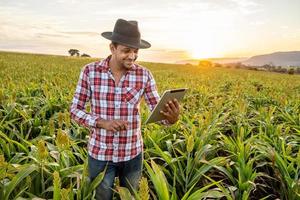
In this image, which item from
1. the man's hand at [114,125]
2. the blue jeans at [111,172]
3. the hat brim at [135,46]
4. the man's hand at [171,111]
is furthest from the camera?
the blue jeans at [111,172]

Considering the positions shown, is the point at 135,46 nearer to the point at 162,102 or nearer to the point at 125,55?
the point at 125,55

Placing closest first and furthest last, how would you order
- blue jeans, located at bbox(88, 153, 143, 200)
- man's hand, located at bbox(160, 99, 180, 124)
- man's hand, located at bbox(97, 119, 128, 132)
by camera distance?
man's hand, located at bbox(97, 119, 128, 132), man's hand, located at bbox(160, 99, 180, 124), blue jeans, located at bbox(88, 153, 143, 200)

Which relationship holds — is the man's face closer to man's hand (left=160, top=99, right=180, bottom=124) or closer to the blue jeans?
man's hand (left=160, top=99, right=180, bottom=124)

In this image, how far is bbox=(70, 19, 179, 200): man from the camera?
263 cm

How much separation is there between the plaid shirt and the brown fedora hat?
0.22 m

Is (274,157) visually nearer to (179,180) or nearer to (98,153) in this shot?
(179,180)

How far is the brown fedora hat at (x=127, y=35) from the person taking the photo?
101 inches

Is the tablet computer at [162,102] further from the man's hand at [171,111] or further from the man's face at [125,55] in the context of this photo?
the man's face at [125,55]

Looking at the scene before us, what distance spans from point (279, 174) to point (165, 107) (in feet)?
6.07

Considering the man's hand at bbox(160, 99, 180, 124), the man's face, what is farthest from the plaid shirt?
the man's hand at bbox(160, 99, 180, 124)

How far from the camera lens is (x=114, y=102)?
2.70 meters

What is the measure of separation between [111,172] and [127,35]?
1065 millimetres

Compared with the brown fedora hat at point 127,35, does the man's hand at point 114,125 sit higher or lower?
lower

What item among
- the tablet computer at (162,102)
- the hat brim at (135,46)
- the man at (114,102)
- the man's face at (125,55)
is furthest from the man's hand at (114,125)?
the hat brim at (135,46)
